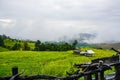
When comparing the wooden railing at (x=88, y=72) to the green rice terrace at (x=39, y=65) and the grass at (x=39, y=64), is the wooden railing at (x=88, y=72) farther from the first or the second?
the grass at (x=39, y=64)

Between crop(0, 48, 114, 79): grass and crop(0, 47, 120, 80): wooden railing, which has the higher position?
crop(0, 47, 120, 80): wooden railing

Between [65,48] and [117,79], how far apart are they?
7656cm

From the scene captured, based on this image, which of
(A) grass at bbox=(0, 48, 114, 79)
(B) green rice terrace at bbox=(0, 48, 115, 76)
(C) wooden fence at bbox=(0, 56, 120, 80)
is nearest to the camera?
(C) wooden fence at bbox=(0, 56, 120, 80)

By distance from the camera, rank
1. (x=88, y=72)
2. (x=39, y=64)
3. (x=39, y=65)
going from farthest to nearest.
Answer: (x=39, y=64) → (x=39, y=65) → (x=88, y=72)

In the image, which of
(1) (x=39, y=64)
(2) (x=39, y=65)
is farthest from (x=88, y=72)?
(1) (x=39, y=64)

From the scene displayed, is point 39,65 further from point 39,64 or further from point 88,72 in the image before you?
point 88,72

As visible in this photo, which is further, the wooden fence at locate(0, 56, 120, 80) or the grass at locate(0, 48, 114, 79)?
the grass at locate(0, 48, 114, 79)

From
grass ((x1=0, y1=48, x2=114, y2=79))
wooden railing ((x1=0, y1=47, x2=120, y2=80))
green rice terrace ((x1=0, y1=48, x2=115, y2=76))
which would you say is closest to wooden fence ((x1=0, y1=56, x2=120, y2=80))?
wooden railing ((x1=0, y1=47, x2=120, y2=80))

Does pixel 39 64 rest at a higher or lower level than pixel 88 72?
lower

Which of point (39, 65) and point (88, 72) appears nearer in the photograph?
point (88, 72)

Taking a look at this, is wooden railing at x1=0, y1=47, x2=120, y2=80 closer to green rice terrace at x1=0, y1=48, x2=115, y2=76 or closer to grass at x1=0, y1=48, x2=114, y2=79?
green rice terrace at x1=0, y1=48, x2=115, y2=76

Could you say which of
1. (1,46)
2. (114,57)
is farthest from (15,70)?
(1,46)

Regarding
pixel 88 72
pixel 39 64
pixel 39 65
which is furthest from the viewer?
pixel 39 64

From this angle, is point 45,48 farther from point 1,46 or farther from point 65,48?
point 1,46
